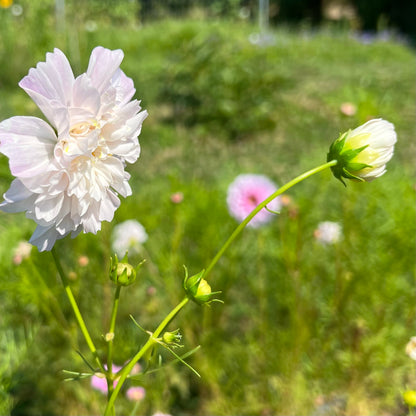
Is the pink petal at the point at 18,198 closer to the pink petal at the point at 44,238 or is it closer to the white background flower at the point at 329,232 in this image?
the pink petal at the point at 44,238

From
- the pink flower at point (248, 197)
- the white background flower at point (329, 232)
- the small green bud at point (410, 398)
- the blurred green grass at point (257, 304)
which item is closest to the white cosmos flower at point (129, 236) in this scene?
the blurred green grass at point (257, 304)

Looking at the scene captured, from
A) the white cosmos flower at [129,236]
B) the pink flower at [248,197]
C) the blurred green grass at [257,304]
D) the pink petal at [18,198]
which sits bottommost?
the blurred green grass at [257,304]

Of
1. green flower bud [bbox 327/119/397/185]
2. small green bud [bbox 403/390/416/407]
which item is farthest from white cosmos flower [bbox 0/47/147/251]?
small green bud [bbox 403/390/416/407]

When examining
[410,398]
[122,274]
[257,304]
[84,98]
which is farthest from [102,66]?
[257,304]

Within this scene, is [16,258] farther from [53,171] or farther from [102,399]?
[53,171]

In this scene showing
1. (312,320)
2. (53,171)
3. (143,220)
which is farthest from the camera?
(143,220)

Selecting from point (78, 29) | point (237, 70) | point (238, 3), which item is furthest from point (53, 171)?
point (238, 3)
